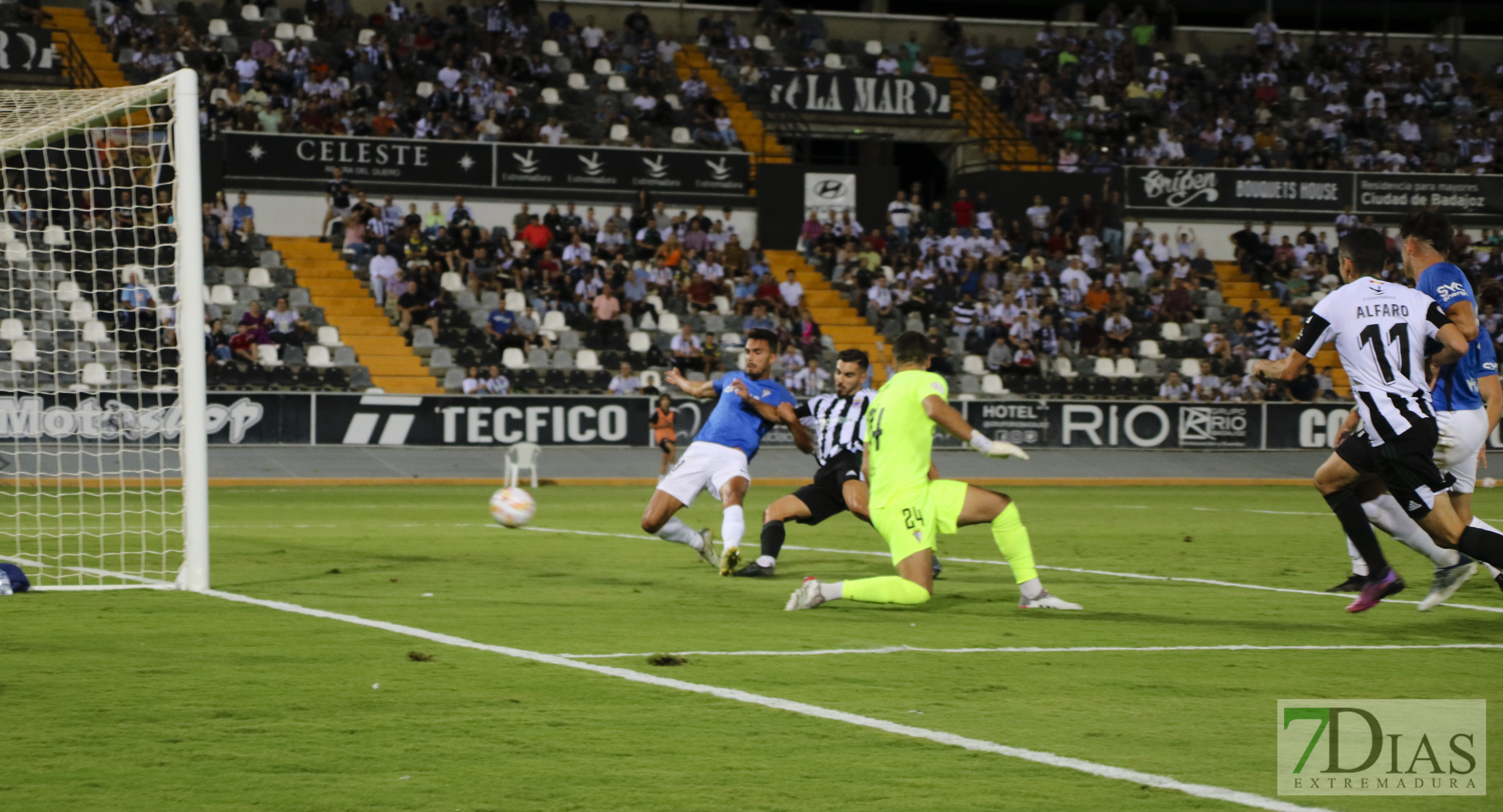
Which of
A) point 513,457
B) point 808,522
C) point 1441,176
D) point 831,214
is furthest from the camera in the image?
point 1441,176

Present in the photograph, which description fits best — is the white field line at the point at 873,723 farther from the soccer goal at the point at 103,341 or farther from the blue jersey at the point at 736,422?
the blue jersey at the point at 736,422

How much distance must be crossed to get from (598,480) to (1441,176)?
87.6 feet

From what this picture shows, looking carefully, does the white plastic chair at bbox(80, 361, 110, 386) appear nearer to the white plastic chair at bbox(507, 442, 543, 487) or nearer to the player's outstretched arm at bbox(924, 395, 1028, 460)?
the white plastic chair at bbox(507, 442, 543, 487)

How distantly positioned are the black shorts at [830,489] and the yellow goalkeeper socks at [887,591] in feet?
9.31

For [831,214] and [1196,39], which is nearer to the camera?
[831,214]

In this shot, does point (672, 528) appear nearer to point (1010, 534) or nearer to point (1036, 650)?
point (1010, 534)

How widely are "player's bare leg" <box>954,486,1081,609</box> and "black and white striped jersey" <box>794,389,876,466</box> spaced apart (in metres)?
2.58

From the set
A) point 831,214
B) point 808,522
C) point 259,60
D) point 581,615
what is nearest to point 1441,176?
point 831,214

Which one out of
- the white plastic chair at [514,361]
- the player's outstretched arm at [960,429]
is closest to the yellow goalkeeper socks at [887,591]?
the player's outstretched arm at [960,429]

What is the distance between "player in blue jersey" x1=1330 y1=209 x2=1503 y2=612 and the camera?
30.0 ft

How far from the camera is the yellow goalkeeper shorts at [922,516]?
8.88 meters

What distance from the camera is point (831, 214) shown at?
36531 mm

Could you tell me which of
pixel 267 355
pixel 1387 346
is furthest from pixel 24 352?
pixel 1387 346

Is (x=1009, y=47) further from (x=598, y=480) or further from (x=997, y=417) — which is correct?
(x=598, y=480)
